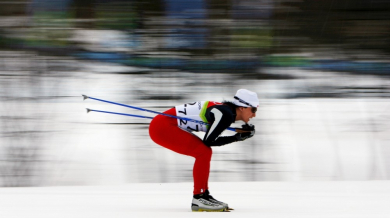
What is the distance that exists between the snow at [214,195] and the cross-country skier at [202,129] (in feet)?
0.64

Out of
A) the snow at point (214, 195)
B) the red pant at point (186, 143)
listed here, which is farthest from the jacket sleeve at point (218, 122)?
the snow at point (214, 195)

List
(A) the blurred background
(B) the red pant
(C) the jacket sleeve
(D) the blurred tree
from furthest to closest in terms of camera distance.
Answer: (D) the blurred tree
(A) the blurred background
(B) the red pant
(C) the jacket sleeve

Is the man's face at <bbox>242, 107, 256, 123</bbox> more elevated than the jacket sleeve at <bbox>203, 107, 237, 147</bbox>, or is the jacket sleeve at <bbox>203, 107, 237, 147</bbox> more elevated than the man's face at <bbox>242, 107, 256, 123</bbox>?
the man's face at <bbox>242, 107, 256, 123</bbox>

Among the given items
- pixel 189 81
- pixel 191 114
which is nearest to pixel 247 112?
pixel 191 114

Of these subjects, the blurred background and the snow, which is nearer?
the snow

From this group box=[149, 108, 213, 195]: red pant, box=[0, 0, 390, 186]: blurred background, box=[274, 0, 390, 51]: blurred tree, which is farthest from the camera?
box=[274, 0, 390, 51]: blurred tree

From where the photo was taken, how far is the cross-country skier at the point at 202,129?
3.77 metres

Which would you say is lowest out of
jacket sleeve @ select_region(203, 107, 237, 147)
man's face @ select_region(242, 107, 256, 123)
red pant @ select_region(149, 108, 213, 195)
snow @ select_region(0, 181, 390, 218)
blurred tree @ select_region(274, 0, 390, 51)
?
snow @ select_region(0, 181, 390, 218)

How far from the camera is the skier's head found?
3.81 meters

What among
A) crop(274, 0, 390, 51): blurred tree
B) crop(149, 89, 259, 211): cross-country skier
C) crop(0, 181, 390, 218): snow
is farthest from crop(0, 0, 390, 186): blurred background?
crop(149, 89, 259, 211): cross-country skier

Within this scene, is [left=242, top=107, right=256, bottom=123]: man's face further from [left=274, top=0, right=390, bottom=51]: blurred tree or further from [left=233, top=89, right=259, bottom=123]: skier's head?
[left=274, top=0, right=390, bottom=51]: blurred tree

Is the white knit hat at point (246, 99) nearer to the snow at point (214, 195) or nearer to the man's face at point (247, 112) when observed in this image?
the man's face at point (247, 112)

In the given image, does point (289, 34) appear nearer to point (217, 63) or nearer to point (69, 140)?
point (217, 63)

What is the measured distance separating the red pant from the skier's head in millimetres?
333
